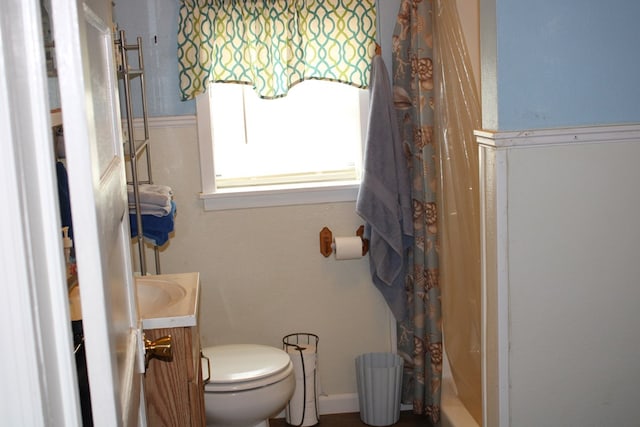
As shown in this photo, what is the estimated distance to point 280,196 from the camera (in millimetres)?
3311

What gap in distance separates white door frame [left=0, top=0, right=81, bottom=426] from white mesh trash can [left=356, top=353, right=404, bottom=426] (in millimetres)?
2647

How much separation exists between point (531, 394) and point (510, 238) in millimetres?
435

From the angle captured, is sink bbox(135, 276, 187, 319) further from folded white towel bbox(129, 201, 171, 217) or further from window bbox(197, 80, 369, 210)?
window bbox(197, 80, 369, 210)

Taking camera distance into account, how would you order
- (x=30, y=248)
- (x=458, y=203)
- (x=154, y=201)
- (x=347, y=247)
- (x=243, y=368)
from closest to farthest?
1. (x=30, y=248)
2. (x=154, y=201)
3. (x=243, y=368)
4. (x=458, y=203)
5. (x=347, y=247)

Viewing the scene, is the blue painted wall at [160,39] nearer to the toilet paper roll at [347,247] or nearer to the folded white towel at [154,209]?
the folded white towel at [154,209]

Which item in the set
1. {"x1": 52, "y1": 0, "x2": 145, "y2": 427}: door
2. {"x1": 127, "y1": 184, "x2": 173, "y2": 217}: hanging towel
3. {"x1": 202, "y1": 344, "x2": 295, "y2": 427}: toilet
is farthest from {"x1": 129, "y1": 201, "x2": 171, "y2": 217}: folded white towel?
{"x1": 52, "y1": 0, "x2": 145, "y2": 427}: door

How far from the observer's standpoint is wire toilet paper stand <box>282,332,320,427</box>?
324 cm

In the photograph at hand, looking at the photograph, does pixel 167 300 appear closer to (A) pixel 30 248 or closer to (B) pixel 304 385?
(B) pixel 304 385

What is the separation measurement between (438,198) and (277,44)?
94 centimetres

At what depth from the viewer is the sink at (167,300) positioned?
195cm

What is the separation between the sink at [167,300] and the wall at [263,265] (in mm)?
864

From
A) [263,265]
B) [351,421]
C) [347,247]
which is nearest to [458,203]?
[347,247]

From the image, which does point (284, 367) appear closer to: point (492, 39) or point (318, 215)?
point (318, 215)

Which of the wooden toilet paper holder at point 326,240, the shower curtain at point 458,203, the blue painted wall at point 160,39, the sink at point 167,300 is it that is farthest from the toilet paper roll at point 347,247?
the sink at point 167,300
